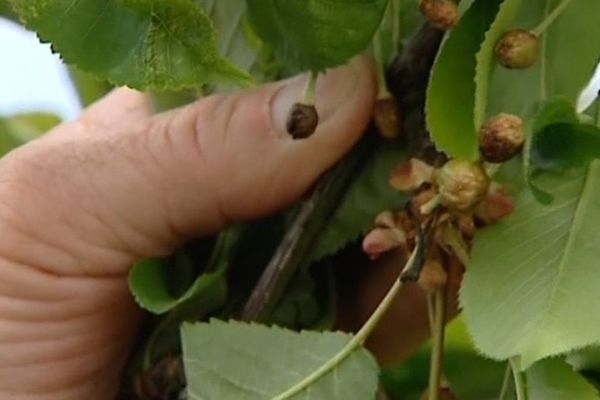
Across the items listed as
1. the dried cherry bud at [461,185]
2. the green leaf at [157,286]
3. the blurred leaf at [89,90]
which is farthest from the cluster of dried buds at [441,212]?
the blurred leaf at [89,90]

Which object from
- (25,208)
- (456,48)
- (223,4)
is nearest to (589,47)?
(456,48)

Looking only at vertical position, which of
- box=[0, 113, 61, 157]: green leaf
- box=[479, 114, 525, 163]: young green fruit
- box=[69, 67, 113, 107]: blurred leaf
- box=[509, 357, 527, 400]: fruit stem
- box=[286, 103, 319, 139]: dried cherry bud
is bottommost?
box=[0, 113, 61, 157]: green leaf

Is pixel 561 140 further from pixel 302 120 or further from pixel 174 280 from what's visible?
pixel 174 280

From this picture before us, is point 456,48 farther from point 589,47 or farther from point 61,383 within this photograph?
point 61,383

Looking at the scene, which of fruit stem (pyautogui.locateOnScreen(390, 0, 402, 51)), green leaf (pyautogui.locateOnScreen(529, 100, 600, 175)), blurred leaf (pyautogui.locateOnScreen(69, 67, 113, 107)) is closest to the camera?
green leaf (pyautogui.locateOnScreen(529, 100, 600, 175))

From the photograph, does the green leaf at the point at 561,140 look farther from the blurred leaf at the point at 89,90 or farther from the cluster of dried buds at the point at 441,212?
the blurred leaf at the point at 89,90

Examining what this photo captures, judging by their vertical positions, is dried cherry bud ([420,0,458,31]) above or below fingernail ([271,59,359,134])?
above

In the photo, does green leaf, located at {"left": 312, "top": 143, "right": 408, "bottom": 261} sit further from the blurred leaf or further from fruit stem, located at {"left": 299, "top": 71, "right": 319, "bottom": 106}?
the blurred leaf

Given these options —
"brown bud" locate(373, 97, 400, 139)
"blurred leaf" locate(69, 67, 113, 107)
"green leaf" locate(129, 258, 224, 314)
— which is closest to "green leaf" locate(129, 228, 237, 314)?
"green leaf" locate(129, 258, 224, 314)
